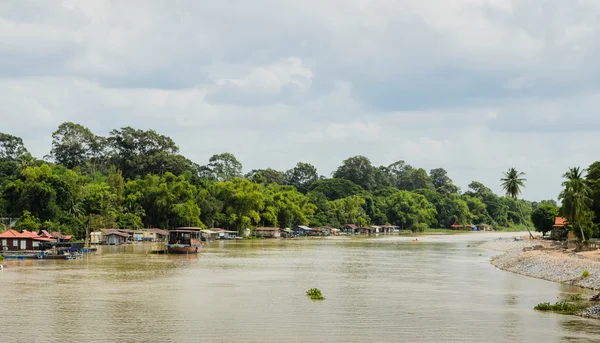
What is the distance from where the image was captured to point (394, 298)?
1272 inches

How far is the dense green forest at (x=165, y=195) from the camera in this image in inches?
3103

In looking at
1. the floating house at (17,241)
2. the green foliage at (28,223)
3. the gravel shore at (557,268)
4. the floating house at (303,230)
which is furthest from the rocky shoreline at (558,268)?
the floating house at (303,230)

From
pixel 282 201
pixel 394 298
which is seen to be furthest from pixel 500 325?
pixel 282 201

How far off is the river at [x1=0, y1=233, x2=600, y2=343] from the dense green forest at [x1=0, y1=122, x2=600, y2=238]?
104 ft

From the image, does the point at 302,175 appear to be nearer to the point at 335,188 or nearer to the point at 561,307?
the point at 335,188

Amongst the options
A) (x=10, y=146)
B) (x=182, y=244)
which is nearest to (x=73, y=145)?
(x=10, y=146)

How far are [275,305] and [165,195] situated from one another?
79100mm

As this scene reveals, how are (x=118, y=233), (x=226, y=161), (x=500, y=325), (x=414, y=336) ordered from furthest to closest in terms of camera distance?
(x=226, y=161) < (x=118, y=233) < (x=500, y=325) < (x=414, y=336)

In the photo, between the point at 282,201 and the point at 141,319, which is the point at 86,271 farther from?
the point at 282,201

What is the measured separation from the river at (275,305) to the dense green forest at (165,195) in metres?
31.6

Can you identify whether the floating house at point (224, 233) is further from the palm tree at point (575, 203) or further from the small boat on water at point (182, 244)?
the palm tree at point (575, 203)

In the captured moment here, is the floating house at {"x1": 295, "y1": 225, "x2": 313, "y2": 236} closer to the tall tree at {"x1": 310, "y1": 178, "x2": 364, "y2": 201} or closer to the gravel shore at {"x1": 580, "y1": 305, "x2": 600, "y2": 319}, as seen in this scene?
the tall tree at {"x1": 310, "y1": 178, "x2": 364, "y2": 201}

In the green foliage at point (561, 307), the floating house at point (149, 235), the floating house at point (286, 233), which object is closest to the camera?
the green foliage at point (561, 307)

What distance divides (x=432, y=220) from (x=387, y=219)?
1816 centimetres
